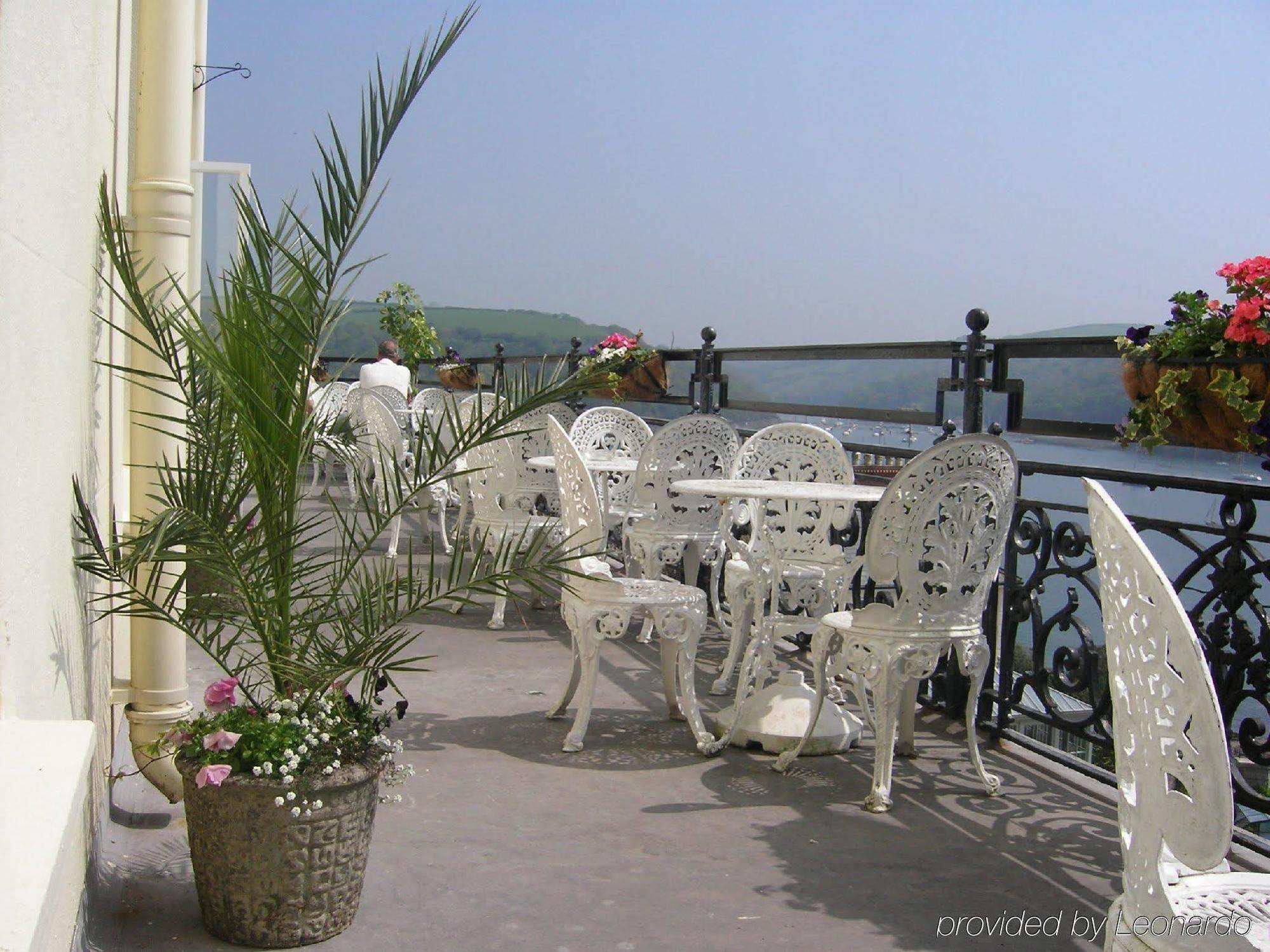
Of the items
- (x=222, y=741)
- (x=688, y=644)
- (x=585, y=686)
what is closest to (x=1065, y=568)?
(x=688, y=644)

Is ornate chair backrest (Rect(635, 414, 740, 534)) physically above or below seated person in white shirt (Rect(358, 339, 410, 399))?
below

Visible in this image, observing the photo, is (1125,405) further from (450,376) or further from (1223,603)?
(450,376)

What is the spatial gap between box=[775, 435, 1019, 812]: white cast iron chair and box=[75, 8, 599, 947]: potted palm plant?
47.1 inches

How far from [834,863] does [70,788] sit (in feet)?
7.04

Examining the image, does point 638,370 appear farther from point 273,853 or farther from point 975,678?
point 273,853

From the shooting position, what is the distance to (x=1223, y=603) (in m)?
3.26

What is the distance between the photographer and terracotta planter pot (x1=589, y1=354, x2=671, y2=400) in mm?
7535

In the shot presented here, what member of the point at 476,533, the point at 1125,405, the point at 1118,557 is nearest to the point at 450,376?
the point at 476,533

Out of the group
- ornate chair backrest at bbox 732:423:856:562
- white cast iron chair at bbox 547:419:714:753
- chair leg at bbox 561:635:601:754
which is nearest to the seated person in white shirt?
ornate chair backrest at bbox 732:423:856:562

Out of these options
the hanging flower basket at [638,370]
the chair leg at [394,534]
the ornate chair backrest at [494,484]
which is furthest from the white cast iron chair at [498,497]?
the hanging flower basket at [638,370]

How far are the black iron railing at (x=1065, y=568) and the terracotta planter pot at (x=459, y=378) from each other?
797 cm

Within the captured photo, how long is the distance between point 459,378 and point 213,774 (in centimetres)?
1101

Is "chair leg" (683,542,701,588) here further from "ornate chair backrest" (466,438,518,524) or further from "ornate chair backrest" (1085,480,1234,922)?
"ornate chair backrest" (1085,480,1234,922)

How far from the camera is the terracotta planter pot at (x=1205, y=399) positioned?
2953 mm
